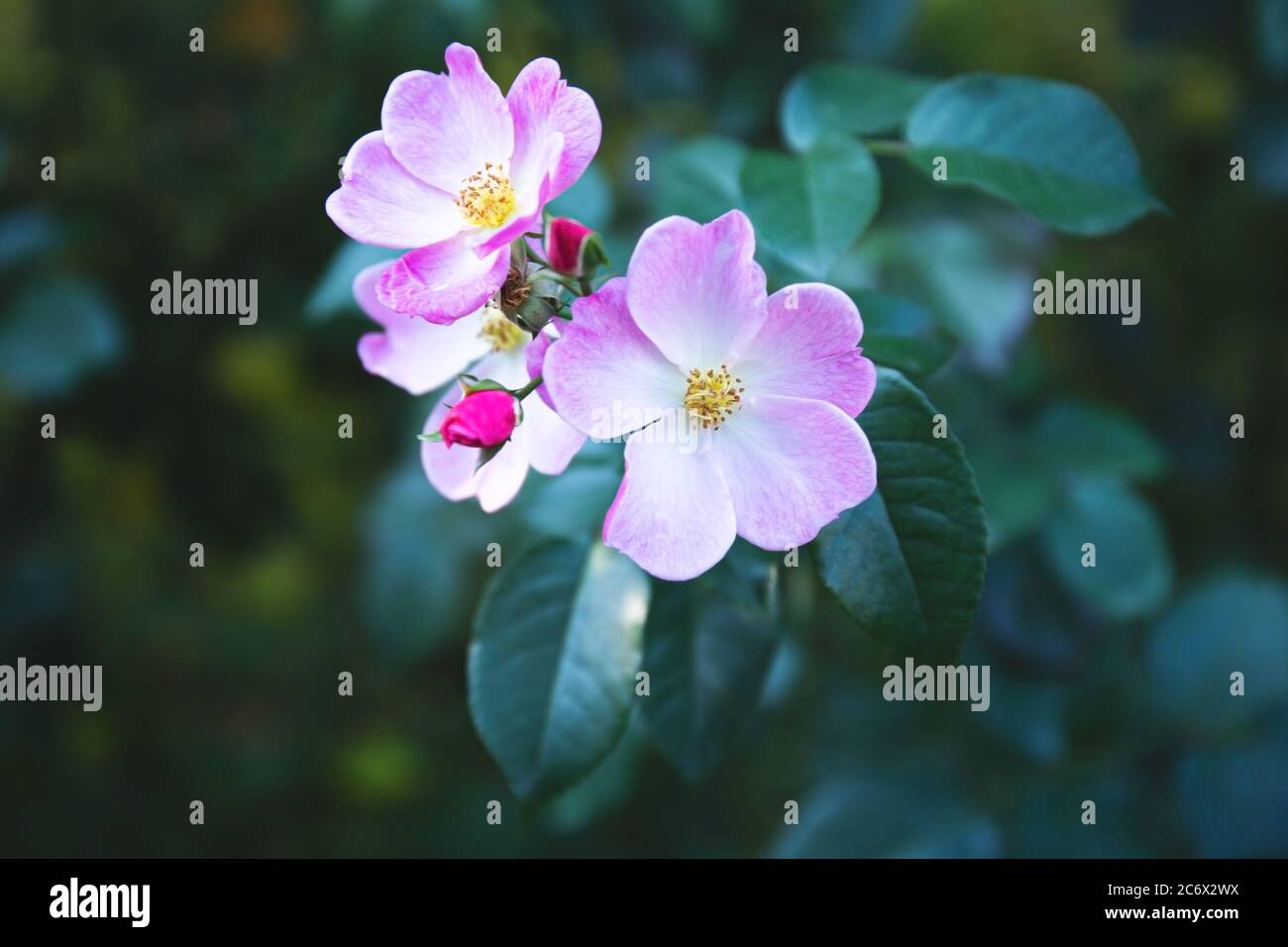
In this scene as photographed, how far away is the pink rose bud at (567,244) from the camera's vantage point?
687 millimetres

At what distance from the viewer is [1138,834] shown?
4.50 feet

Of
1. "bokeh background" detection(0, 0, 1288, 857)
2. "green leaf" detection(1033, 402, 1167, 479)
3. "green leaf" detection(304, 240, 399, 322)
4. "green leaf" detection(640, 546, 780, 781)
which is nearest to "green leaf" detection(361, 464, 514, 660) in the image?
"bokeh background" detection(0, 0, 1288, 857)

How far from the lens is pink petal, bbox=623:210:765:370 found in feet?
2.26

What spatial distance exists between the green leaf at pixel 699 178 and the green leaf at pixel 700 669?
1.16 ft

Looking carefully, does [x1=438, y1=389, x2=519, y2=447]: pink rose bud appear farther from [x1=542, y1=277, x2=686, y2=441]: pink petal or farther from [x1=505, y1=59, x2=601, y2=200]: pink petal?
[x1=505, y1=59, x2=601, y2=200]: pink petal

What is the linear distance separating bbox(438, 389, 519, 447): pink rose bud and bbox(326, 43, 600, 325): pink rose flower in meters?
0.07

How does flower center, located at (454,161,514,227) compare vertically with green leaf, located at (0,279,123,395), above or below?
below

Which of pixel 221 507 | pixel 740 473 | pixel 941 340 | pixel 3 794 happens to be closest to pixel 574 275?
pixel 740 473

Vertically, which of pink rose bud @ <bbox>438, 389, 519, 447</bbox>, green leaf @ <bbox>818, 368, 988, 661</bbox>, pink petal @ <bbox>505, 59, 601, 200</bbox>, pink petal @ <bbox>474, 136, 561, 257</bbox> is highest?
pink petal @ <bbox>505, 59, 601, 200</bbox>

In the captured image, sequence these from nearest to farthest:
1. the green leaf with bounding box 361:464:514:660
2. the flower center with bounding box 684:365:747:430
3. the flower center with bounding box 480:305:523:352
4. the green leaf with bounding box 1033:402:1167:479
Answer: the flower center with bounding box 684:365:747:430, the flower center with bounding box 480:305:523:352, the green leaf with bounding box 1033:402:1167:479, the green leaf with bounding box 361:464:514:660

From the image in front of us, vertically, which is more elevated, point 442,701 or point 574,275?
point 574,275

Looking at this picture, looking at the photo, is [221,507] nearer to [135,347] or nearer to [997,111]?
[135,347]

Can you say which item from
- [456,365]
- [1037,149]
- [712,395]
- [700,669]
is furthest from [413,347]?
[1037,149]
